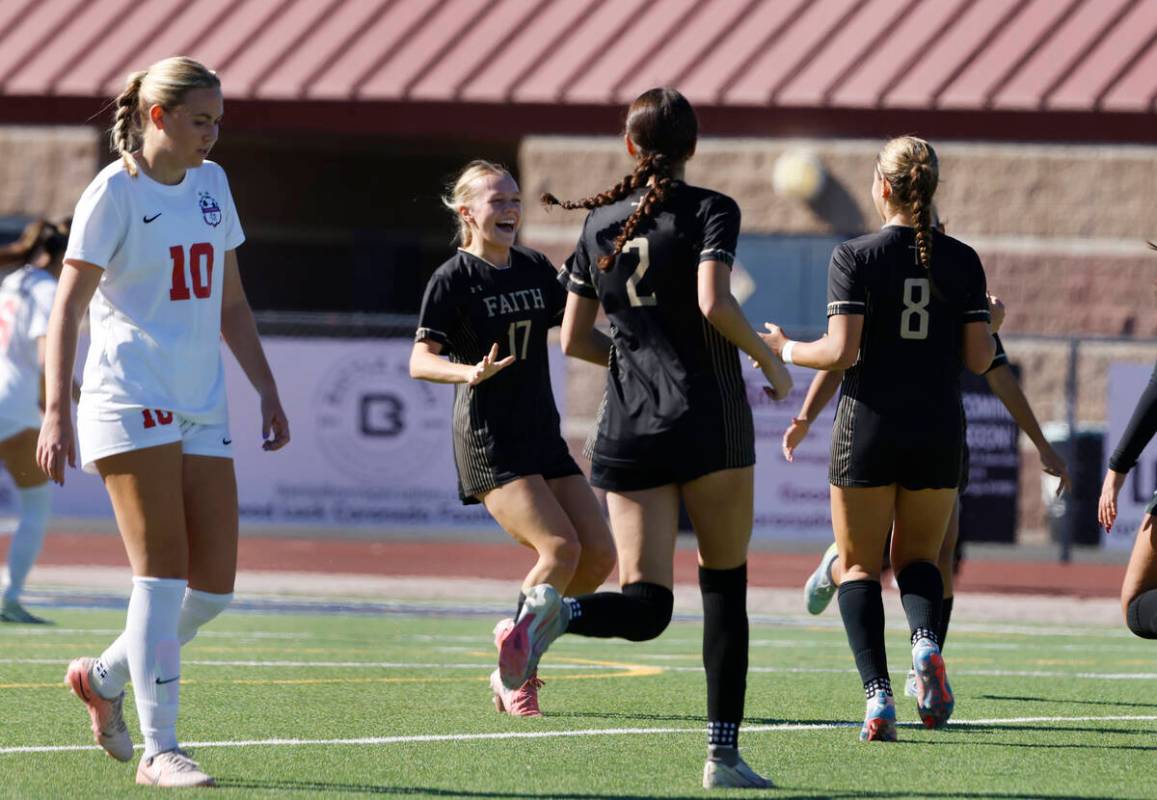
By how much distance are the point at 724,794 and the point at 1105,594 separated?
37.0 feet

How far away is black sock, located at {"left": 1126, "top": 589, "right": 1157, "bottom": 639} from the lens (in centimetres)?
714

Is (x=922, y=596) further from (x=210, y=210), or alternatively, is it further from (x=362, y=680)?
(x=210, y=210)

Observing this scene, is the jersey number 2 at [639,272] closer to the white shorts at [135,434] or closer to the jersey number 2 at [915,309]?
the white shorts at [135,434]

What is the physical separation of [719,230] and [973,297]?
1675 mm

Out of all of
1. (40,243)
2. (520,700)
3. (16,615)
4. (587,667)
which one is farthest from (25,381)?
(520,700)

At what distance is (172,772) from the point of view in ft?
19.5

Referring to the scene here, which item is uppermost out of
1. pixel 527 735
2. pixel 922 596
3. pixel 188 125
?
pixel 188 125

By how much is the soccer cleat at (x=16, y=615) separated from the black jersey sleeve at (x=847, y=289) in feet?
20.2

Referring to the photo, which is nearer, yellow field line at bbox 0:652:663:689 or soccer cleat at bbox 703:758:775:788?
soccer cleat at bbox 703:758:775:788

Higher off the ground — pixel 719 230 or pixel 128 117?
pixel 128 117

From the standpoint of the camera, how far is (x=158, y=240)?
19.7 feet

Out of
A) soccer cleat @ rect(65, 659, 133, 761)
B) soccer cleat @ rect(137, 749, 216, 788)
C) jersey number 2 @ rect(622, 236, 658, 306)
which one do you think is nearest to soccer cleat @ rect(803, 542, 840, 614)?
jersey number 2 @ rect(622, 236, 658, 306)

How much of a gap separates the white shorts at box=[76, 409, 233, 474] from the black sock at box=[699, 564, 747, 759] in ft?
5.07

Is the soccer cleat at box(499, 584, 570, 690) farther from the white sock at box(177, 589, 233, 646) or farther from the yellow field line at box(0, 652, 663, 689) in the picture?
the yellow field line at box(0, 652, 663, 689)
